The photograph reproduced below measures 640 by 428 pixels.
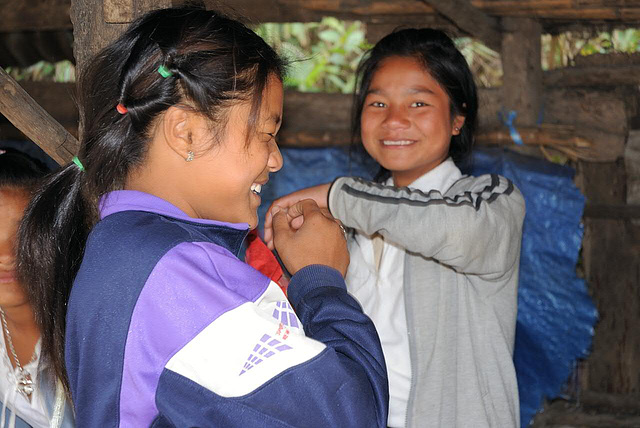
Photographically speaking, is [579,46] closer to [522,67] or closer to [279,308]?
[522,67]

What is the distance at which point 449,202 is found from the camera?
180 cm

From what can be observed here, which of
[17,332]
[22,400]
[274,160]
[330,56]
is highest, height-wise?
[330,56]

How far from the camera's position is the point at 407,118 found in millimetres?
2154

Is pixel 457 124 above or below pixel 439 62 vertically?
below

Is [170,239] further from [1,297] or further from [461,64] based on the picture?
[461,64]

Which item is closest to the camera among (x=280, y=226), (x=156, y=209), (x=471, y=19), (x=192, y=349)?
(x=192, y=349)

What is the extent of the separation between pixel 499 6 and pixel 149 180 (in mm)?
2567

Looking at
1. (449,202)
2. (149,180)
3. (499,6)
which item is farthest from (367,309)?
(499,6)

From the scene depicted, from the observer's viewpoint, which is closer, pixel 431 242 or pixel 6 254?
pixel 431 242

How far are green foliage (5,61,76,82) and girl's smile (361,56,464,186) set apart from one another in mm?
2596

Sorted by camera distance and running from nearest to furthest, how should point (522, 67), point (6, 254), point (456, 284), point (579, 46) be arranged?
point (6, 254)
point (456, 284)
point (522, 67)
point (579, 46)

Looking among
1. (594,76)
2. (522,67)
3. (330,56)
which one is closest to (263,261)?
(522,67)

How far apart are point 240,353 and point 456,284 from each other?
3.84 feet

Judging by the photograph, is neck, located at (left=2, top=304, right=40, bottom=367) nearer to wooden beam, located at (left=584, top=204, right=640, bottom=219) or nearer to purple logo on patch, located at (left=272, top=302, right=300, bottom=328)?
purple logo on patch, located at (left=272, top=302, right=300, bottom=328)
